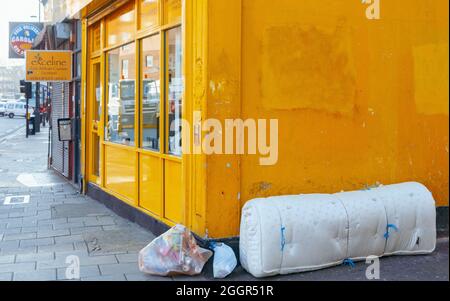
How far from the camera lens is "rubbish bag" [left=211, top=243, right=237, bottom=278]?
16.6 ft

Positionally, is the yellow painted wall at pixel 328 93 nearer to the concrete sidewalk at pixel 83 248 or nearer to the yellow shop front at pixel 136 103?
the yellow shop front at pixel 136 103

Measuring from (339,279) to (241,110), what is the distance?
1.82 meters

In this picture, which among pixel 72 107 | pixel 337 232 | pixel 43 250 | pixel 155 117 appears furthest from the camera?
pixel 72 107

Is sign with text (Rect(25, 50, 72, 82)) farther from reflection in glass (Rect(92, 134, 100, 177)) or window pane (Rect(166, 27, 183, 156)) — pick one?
window pane (Rect(166, 27, 183, 156))

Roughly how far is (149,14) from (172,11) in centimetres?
84

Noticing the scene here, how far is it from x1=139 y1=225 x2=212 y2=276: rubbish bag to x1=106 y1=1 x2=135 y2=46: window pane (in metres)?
3.60

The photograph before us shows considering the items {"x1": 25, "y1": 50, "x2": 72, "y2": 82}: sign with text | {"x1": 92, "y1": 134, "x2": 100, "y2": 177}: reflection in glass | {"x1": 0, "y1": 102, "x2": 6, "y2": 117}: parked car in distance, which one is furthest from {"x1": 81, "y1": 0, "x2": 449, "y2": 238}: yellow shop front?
{"x1": 0, "y1": 102, "x2": 6, "y2": 117}: parked car in distance

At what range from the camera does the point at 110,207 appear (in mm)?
8586

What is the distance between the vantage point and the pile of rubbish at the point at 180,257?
16.6ft

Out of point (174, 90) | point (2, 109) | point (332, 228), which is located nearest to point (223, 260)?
point (332, 228)

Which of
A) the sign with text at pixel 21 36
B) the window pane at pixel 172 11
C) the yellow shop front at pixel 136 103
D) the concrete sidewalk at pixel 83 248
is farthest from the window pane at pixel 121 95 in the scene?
the sign with text at pixel 21 36
